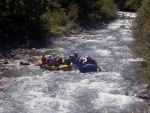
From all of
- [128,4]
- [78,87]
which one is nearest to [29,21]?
[78,87]

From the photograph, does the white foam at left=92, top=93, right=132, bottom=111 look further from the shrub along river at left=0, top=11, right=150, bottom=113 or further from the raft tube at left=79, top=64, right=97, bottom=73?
the raft tube at left=79, top=64, right=97, bottom=73

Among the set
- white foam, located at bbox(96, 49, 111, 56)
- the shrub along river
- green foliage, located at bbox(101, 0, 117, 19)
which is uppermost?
green foliage, located at bbox(101, 0, 117, 19)

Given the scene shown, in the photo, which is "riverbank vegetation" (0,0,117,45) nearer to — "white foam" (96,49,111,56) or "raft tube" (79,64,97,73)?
"white foam" (96,49,111,56)

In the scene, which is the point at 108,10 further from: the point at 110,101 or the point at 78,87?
the point at 110,101

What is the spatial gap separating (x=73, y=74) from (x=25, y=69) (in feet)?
10.3

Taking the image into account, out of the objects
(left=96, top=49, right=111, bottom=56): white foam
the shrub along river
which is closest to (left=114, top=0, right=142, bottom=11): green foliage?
(left=96, top=49, right=111, bottom=56): white foam

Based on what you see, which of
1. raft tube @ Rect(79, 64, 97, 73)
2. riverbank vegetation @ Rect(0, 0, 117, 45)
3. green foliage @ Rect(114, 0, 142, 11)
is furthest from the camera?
green foliage @ Rect(114, 0, 142, 11)

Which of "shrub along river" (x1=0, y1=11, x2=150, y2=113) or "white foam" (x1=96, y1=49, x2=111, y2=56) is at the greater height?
"shrub along river" (x1=0, y1=11, x2=150, y2=113)

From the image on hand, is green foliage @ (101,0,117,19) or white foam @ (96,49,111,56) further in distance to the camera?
green foliage @ (101,0,117,19)

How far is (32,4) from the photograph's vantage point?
26609mm

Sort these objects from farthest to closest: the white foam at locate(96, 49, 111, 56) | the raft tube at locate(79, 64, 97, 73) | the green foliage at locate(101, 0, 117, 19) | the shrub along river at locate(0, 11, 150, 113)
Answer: the green foliage at locate(101, 0, 117, 19) → the white foam at locate(96, 49, 111, 56) → the raft tube at locate(79, 64, 97, 73) → the shrub along river at locate(0, 11, 150, 113)

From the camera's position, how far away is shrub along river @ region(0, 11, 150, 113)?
45.7 ft

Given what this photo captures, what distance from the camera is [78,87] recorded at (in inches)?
642

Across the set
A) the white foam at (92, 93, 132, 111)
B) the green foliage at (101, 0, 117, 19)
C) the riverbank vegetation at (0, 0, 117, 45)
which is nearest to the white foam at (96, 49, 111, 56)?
the riverbank vegetation at (0, 0, 117, 45)
